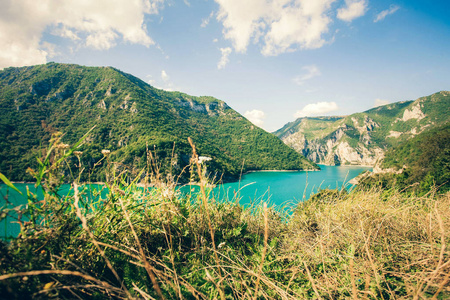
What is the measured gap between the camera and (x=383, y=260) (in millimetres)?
1505

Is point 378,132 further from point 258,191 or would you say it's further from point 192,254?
point 192,254

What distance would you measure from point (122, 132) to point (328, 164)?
17924 centimetres

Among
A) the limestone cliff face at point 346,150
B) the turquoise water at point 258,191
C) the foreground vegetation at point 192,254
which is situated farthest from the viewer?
the limestone cliff face at point 346,150

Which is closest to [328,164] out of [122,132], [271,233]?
[122,132]

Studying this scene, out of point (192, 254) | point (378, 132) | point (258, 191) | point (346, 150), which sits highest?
point (378, 132)

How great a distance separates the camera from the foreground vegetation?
89 centimetres

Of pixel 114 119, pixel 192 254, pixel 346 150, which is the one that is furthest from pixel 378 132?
pixel 192 254

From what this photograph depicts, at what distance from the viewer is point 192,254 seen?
60.9 inches

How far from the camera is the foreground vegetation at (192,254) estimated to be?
89 cm

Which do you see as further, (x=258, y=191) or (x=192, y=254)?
(x=258, y=191)

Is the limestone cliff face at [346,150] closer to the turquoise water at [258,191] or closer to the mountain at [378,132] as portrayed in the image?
the mountain at [378,132]

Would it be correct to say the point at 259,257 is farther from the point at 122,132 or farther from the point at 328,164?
the point at 328,164

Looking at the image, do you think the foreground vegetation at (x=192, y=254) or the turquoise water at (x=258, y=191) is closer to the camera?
the foreground vegetation at (x=192, y=254)

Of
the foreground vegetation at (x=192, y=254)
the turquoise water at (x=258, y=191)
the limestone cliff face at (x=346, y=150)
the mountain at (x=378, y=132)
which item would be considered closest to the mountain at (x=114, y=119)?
the turquoise water at (x=258, y=191)
